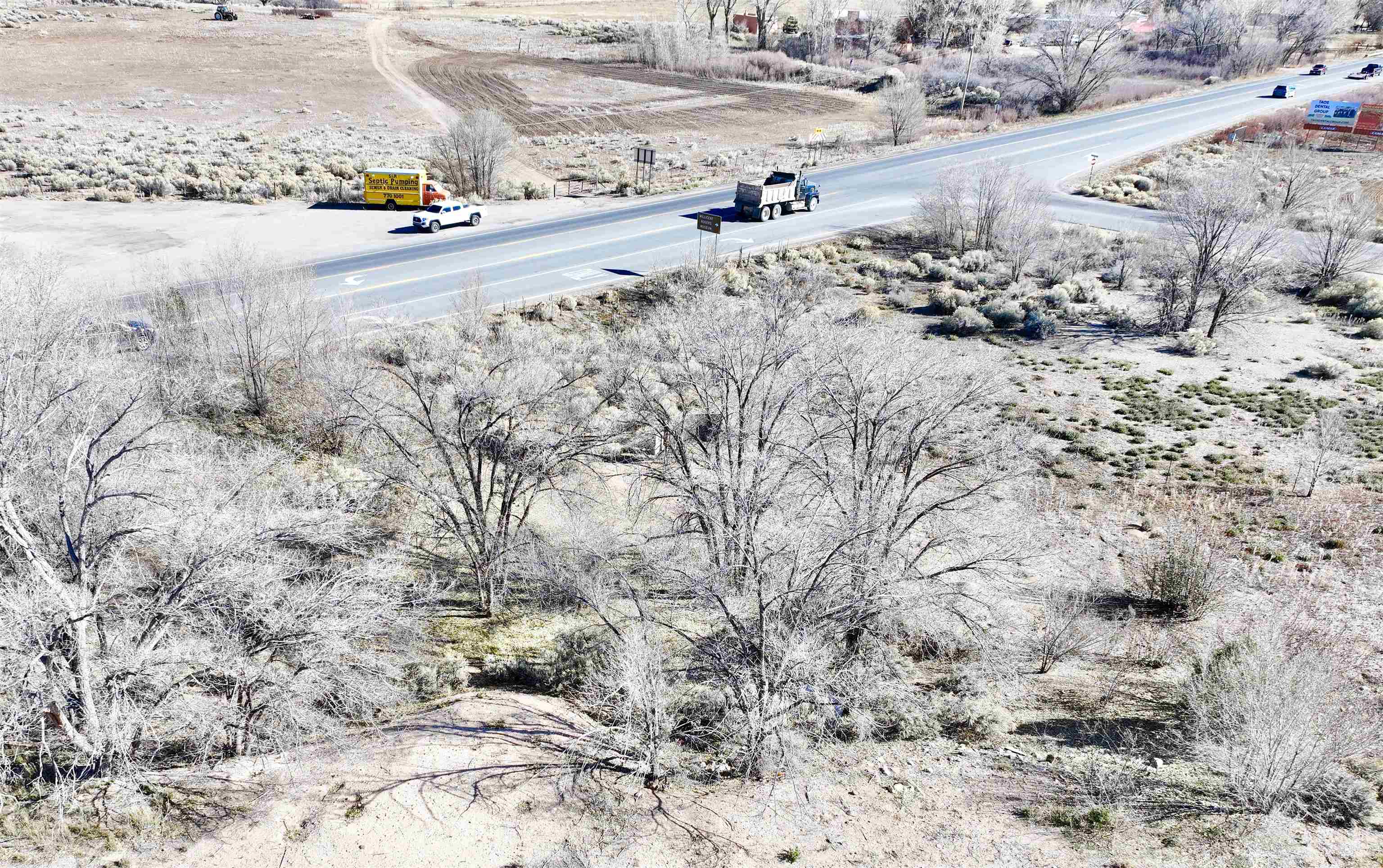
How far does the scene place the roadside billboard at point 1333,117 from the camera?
71312 millimetres

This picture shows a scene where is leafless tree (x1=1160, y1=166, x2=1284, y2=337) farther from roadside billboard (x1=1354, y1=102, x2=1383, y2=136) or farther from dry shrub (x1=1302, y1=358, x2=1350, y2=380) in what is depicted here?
roadside billboard (x1=1354, y1=102, x2=1383, y2=136)

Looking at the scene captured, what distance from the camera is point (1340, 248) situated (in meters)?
42.5

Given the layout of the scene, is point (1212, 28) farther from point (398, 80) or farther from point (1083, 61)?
point (398, 80)

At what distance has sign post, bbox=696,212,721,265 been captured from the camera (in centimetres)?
3572

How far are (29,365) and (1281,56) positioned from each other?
403 feet

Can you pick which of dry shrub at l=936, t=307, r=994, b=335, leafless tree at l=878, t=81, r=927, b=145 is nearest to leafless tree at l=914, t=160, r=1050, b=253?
dry shrub at l=936, t=307, r=994, b=335

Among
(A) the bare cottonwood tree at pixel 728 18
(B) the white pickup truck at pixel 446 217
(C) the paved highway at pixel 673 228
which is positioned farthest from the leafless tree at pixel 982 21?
(B) the white pickup truck at pixel 446 217

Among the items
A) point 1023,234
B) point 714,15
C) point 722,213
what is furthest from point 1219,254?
Result: point 714,15

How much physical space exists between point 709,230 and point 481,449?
18.6 meters

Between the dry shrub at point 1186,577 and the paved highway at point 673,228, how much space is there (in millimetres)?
24647

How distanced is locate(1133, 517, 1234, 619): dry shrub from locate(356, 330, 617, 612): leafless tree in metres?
13.7

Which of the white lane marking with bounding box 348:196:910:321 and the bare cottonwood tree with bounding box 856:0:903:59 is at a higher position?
the bare cottonwood tree with bounding box 856:0:903:59

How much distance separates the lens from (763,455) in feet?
62.2

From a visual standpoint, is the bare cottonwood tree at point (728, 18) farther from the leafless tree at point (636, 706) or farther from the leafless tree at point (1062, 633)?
the leafless tree at point (636, 706)
